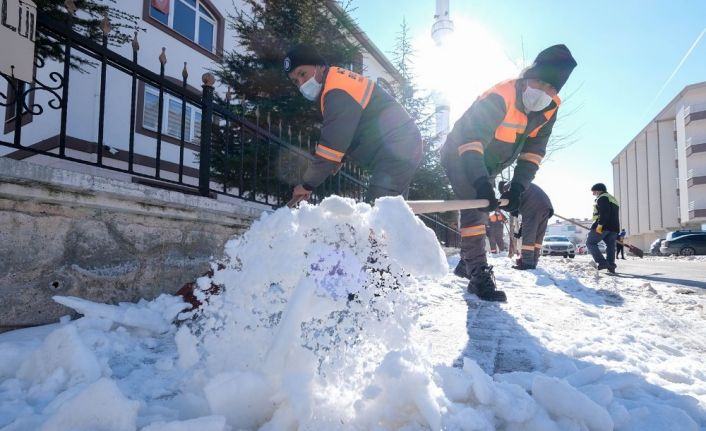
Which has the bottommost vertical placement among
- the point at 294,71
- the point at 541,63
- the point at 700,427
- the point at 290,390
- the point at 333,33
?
the point at 700,427

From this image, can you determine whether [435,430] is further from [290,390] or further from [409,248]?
[409,248]

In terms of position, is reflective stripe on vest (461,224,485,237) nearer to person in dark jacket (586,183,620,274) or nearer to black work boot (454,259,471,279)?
black work boot (454,259,471,279)

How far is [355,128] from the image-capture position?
108 inches

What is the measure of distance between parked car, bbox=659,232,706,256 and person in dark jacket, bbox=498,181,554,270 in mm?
25029

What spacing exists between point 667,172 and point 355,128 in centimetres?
4656

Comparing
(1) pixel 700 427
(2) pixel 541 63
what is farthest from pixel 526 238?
(1) pixel 700 427

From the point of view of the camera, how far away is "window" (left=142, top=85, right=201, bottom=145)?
8.57 metres

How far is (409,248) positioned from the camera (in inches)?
45.0

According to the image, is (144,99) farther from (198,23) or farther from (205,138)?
(205,138)

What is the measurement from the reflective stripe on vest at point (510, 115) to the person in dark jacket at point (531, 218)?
241cm

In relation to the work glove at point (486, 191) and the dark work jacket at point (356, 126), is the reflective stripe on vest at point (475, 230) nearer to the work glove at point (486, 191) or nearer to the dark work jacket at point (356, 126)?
the work glove at point (486, 191)

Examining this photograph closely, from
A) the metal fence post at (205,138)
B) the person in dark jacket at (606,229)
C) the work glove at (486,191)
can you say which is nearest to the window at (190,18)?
the metal fence post at (205,138)

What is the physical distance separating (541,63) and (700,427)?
9.47 feet

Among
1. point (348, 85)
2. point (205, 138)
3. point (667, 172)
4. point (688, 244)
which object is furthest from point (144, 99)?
point (667, 172)
